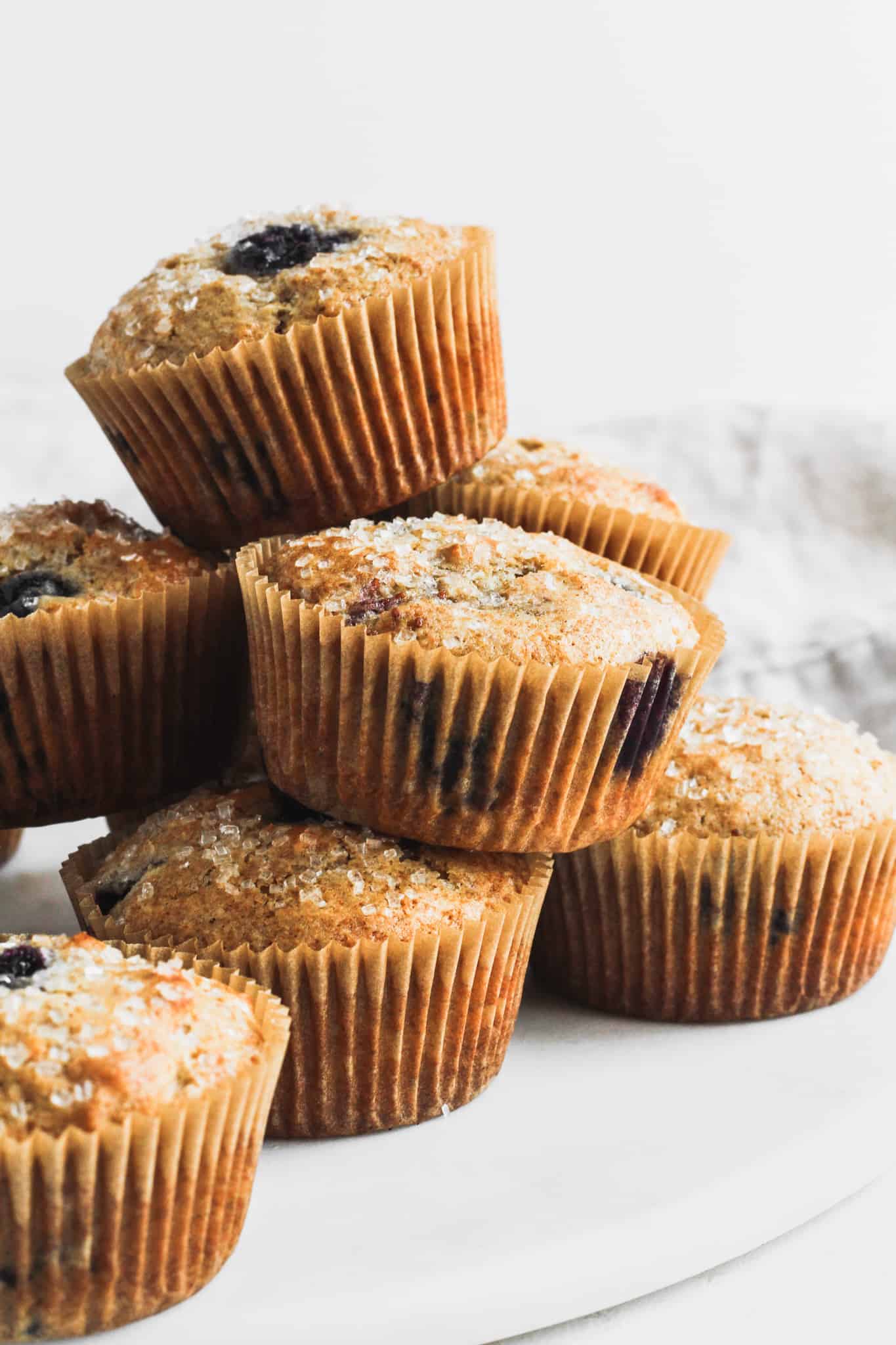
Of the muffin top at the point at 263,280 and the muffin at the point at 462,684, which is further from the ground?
the muffin top at the point at 263,280

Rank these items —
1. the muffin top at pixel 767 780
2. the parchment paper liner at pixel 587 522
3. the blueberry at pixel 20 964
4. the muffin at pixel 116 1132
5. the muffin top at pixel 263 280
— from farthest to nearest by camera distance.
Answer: the parchment paper liner at pixel 587 522, the muffin top at pixel 767 780, the muffin top at pixel 263 280, the blueberry at pixel 20 964, the muffin at pixel 116 1132

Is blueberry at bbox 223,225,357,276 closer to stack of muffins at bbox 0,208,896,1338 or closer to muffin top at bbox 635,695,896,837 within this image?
stack of muffins at bbox 0,208,896,1338

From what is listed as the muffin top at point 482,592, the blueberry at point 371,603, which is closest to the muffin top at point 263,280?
the muffin top at point 482,592

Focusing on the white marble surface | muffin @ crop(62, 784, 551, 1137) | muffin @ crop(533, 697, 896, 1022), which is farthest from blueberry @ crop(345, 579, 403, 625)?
the white marble surface

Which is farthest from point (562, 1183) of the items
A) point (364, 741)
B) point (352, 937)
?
point (364, 741)

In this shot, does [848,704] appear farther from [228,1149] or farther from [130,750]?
[228,1149]

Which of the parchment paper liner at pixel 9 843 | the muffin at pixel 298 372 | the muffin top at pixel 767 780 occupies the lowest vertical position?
the parchment paper liner at pixel 9 843

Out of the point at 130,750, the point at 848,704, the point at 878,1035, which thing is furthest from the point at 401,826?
the point at 848,704

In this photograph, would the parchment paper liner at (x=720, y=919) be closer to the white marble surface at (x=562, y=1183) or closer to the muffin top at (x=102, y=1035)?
the white marble surface at (x=562, y=1183)
